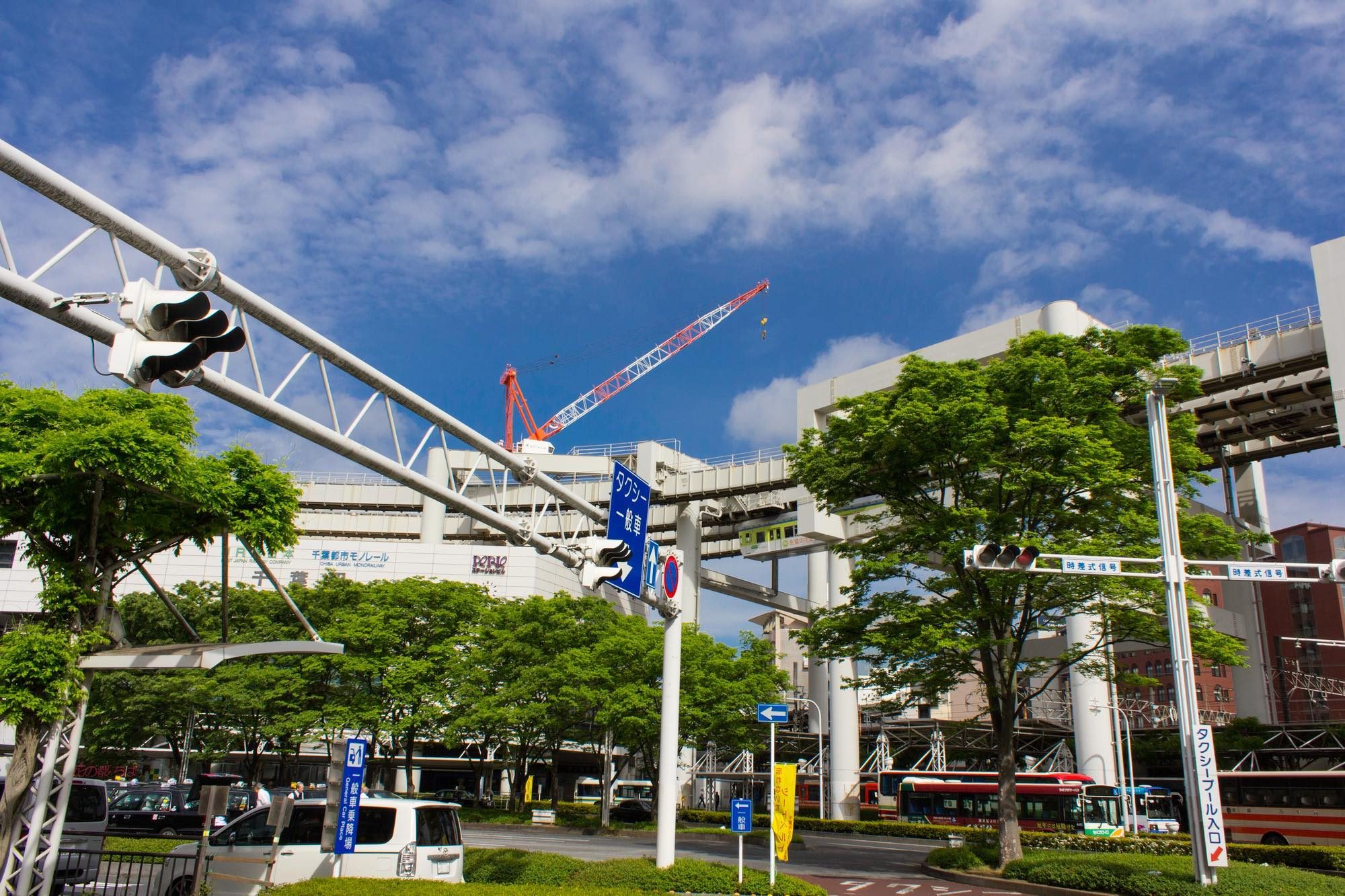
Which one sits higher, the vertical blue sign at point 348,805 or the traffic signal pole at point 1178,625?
the traffic signal pole at point 1178,625

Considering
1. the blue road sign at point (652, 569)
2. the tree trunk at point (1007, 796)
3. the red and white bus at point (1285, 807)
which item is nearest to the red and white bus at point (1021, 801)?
the red and white bus at point (1285, 807)

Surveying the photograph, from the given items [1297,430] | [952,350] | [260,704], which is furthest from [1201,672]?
[260,704]

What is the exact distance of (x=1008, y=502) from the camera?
23266 millimetres

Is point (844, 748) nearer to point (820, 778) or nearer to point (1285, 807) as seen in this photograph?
point (820, 778)

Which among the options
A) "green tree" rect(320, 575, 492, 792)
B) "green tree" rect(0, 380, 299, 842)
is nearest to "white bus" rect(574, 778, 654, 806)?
"green tree" rect(320, 575, 492, 792)

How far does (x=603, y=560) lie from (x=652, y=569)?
1.72 meters

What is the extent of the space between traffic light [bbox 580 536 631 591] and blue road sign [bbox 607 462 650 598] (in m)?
0.19

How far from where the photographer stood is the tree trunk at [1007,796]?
21.8m

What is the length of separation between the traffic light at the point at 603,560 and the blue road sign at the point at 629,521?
19 cm

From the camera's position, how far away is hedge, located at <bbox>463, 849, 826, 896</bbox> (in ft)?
47.5

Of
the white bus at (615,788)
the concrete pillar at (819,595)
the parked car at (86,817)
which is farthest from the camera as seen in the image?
the white bus at (615,788)

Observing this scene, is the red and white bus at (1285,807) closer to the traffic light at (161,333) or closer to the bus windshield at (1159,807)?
the bus windshield at (1159,807)

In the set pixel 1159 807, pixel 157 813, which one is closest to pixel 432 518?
pixel 157 813

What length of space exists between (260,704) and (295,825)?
89.2 feet
